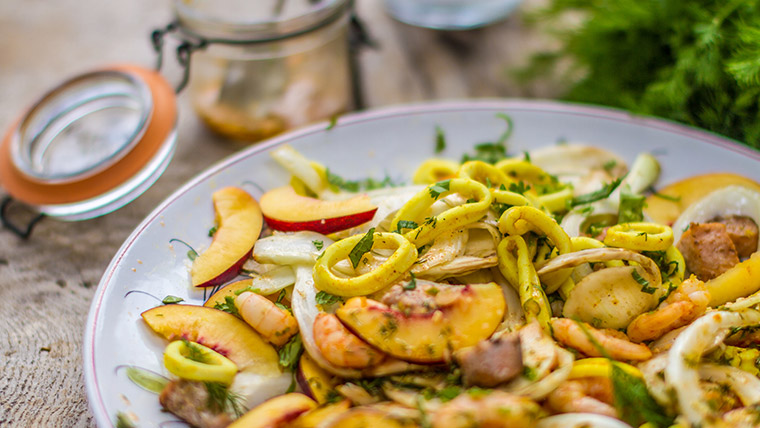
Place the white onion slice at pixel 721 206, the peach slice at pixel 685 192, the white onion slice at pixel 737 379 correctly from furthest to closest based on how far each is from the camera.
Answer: the peach slice at pixel 685 192, the white onion slice at pixel 721 206, the white onion slice at pixel 737 379

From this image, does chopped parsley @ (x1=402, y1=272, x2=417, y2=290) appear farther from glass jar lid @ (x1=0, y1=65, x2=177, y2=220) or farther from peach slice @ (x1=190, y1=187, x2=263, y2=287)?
glass jar lid @ (x1=0, y1=65, x2=177, y2=220)

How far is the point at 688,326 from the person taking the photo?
1690 millimetres

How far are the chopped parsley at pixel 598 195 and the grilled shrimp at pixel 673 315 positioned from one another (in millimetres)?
523

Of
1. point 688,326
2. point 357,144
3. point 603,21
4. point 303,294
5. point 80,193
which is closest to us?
point 688,326

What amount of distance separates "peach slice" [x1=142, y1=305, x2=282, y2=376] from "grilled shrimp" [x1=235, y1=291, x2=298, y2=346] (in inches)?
1.6

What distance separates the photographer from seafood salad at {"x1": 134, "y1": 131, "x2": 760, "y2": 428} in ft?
5.02

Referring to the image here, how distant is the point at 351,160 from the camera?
2580 mm

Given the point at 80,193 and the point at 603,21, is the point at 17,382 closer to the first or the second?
the point at 80,193

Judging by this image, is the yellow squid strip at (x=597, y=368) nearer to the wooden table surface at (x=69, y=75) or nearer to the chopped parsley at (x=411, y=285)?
the chopped parsley at (x=411, y=285)

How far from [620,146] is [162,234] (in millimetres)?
1863

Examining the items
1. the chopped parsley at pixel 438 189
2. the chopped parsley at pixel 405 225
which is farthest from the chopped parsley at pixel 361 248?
the chopped parsley at pixel 438 189

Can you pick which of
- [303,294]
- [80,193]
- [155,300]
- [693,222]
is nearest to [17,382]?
[155,300]

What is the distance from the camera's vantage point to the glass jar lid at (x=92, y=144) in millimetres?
2461

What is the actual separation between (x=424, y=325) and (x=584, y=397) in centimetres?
44
